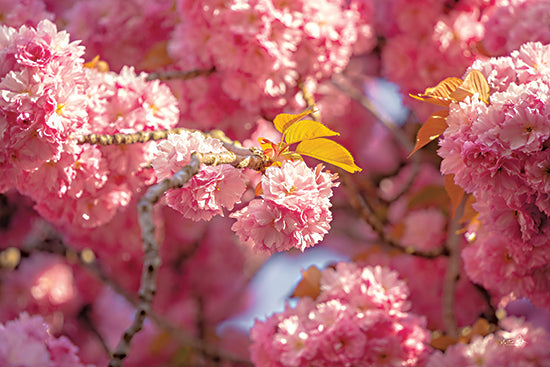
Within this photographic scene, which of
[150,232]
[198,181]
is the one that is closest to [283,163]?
[198,181]

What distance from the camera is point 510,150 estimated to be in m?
0.97

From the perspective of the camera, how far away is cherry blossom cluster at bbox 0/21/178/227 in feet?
3.50

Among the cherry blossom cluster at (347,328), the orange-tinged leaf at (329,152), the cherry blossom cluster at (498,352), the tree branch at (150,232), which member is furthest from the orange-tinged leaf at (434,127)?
the cherry blossom cluster at (498,352)

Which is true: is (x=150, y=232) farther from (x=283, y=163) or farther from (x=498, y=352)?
(x=498, y=352)

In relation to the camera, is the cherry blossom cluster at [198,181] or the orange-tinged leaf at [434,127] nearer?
the cherry blossom cluster at [198,181]

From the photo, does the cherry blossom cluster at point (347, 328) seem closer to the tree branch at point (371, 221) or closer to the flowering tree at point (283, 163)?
the flowering tree at point (283, 163)

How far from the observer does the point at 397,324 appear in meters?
1.38

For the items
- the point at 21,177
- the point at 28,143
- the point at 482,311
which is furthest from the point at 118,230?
the point at 482,311

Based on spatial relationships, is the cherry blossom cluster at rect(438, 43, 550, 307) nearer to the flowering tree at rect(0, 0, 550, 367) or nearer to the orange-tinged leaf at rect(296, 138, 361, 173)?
the flowering tree at rect(0, 0, 550, 367)

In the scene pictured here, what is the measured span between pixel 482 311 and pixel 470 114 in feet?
4.10

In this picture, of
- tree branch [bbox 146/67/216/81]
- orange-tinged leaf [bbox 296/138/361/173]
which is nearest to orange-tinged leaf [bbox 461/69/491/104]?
orange-tinged leaf [bbox 296/138/361/173]

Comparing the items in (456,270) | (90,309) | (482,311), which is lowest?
(90,309)

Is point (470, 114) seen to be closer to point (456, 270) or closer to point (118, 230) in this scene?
point (456, 270)

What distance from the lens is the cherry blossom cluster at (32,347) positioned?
1008 mm
